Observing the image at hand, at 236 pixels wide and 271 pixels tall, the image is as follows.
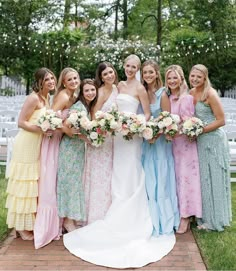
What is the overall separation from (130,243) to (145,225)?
1.31 ft

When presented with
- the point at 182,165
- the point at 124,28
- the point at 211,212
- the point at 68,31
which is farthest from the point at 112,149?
the point at 124,28

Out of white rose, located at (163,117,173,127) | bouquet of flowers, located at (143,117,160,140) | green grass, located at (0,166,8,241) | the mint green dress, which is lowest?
green grass, located at (0,166,8,241)

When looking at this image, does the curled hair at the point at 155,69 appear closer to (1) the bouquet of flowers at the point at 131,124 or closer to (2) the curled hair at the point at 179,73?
(2) the curled hair at the point at 179,73

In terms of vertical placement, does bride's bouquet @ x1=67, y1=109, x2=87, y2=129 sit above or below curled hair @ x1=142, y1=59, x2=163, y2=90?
below

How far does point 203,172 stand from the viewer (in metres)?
5.12

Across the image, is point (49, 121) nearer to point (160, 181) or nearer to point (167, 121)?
point (167, 121)

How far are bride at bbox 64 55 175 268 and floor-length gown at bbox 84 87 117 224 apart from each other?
3.3 inches

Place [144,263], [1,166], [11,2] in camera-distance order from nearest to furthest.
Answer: [144,263], [1,166], [11,2]

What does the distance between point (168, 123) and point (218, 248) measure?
1.43 meters

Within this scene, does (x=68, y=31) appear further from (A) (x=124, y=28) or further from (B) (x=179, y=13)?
(B) (x=179, y=13)

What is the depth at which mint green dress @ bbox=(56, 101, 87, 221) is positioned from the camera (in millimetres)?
4797

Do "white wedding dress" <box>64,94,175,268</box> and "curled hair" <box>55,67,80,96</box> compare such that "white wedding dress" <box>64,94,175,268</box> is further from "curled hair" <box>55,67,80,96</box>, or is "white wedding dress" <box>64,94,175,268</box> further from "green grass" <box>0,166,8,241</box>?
"green grass" <box>0,166,8,241</box>

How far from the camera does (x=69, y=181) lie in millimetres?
4812

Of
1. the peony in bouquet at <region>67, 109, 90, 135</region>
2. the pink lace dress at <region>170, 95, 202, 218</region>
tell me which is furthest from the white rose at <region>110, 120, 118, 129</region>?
the pink lace dress at <region>170, 95, 202, 218</region>
